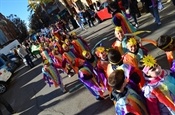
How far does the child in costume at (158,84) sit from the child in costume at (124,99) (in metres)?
0.33

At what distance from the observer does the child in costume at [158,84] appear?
356cm

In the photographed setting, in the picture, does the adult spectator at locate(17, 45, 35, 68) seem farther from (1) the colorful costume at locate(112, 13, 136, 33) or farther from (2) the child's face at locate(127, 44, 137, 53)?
(2) the child's face at locate(127, 44, 137, 53)

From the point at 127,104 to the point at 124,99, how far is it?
8cm

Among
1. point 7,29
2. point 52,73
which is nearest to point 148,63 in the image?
point 52,73

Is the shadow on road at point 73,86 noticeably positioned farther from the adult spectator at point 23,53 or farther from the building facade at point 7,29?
the building facade at point 7,29

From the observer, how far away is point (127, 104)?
404 cm

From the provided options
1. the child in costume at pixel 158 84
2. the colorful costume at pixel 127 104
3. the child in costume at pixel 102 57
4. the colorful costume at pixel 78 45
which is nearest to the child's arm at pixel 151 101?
the child in costume at pixel 158 84

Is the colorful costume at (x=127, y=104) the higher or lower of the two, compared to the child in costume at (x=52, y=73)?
Result: higher


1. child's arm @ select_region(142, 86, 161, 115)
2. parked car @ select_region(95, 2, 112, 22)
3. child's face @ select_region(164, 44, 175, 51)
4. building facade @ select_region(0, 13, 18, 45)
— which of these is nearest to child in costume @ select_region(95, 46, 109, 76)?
child's face @ select_region(164, 44, 175, 51)

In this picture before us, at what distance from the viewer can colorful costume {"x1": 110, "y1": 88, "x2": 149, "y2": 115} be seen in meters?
4.03

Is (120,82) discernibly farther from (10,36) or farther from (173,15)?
(10,36)

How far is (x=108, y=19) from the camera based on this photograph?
24.1m

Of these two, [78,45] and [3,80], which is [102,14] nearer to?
[3,80]

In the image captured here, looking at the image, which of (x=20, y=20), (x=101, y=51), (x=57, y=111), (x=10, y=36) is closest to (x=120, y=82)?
(x=101, y=51)
